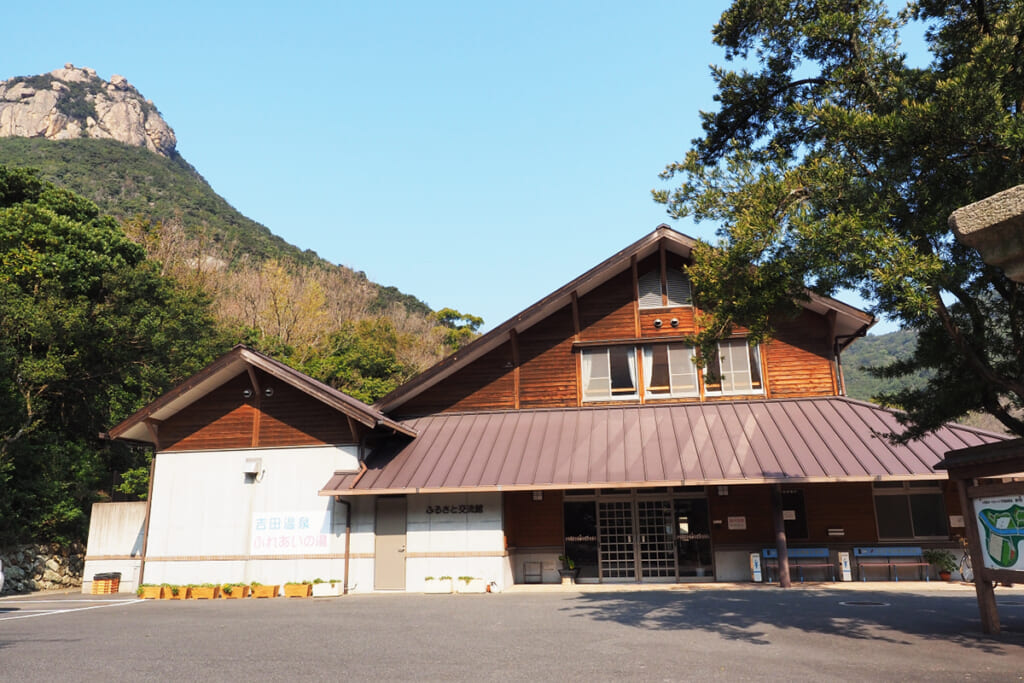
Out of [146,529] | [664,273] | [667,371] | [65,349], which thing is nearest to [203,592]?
[146,529]

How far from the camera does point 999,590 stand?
15.2m

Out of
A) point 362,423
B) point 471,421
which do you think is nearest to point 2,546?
point 362,423

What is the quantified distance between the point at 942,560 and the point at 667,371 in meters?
7.96

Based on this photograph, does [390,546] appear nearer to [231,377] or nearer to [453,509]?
[453,509]

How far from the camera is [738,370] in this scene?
19.1m

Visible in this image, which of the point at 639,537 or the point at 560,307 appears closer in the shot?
the point at 639,537

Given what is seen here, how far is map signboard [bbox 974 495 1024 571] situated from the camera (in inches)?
327

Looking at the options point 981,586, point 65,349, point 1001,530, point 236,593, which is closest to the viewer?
point 1001,530

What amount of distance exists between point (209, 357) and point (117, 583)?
45.0ft

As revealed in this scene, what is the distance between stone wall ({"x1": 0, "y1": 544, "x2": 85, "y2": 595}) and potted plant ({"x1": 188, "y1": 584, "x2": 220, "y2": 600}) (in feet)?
22.2

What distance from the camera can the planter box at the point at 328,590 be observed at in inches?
664

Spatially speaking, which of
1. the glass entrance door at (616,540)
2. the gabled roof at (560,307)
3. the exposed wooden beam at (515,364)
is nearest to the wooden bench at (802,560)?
the glass entrance door at (616,540)

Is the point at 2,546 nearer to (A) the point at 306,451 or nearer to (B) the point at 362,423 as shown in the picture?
(A) the point at 306,451

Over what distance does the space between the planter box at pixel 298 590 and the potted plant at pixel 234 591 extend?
1.20 meters
